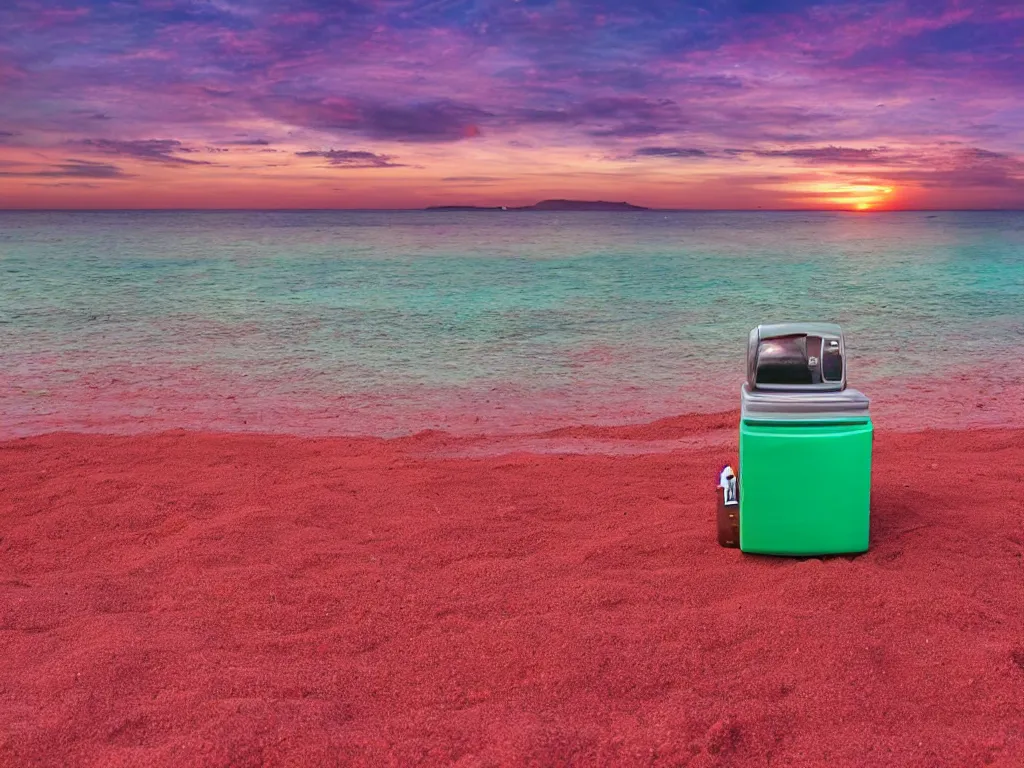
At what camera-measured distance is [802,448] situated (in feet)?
12.3

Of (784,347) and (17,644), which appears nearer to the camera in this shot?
(17,644)

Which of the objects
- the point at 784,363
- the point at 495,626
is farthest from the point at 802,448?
the point at 495,626

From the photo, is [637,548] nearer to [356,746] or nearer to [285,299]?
[356,746]

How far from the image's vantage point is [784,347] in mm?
3912

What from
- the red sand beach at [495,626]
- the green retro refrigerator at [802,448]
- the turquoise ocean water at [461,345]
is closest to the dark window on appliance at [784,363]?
the green retro refrigerator at [802,448]

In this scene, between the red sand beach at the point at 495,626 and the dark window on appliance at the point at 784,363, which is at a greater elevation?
the dark window on appliance at the point at 784,363

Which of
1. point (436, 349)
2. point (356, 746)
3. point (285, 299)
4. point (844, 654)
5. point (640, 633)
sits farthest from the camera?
point (285, 299)

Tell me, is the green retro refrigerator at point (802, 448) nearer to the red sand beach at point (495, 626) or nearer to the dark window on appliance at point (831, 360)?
the dark window on appliance at point (831, 360)

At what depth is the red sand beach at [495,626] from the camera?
2.62 meters

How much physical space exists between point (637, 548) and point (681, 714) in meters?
1.66

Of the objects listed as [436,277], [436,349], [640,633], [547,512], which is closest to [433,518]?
[547,512]

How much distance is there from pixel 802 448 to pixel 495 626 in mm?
1603

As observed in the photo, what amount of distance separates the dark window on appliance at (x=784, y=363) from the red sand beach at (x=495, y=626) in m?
0.89

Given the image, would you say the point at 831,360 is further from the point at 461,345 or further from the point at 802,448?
the point at 461,345
